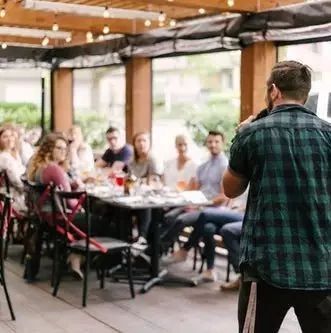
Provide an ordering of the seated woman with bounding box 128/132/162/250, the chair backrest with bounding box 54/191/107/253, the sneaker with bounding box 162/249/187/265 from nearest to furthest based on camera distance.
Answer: the chair backrest with bounding box 54/191/107/253 < the sneaker with bounding box 162/249/187/265 < the seated woman with bounding box 128/132/162/250

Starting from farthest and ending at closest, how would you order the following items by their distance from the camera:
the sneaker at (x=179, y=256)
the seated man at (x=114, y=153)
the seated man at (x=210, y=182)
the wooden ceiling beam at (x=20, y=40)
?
1. the wooden ceiling beam at (x=20, y=40)
2. the seated man at (x=114, y=153)
3. the sneaker at (x=179, y=256)
4. the seated man at (x=210, y=182)

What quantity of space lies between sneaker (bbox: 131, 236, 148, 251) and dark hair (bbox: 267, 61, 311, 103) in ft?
12.2

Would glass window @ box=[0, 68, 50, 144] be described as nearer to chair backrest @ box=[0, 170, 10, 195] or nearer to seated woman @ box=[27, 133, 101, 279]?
chair backrest @ box=[0, 170, 10, 195]

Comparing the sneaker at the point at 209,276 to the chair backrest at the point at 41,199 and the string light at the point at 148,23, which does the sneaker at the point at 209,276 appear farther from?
the string light at the point at 148,23

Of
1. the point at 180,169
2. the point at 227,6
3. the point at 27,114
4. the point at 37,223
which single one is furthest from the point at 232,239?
the point at 27,114

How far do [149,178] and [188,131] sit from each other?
177cm

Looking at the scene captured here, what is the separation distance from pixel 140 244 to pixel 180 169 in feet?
4.27

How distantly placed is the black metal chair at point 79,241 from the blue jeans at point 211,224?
0.80 metres

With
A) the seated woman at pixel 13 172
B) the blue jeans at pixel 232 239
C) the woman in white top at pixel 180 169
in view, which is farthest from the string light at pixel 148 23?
the blue jeans at pixel 232 239

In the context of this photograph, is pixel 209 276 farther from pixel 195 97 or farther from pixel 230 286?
pixel 195 97

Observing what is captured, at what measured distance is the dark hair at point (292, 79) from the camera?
2203mm

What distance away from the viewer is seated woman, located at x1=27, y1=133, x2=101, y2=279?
18.4 ft

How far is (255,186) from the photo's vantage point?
7.34ft

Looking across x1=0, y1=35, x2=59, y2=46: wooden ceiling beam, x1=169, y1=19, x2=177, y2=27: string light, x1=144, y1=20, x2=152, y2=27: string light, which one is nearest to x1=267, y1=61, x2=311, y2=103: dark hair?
x1=169, y1=19, x2=177, y2=27: string light
